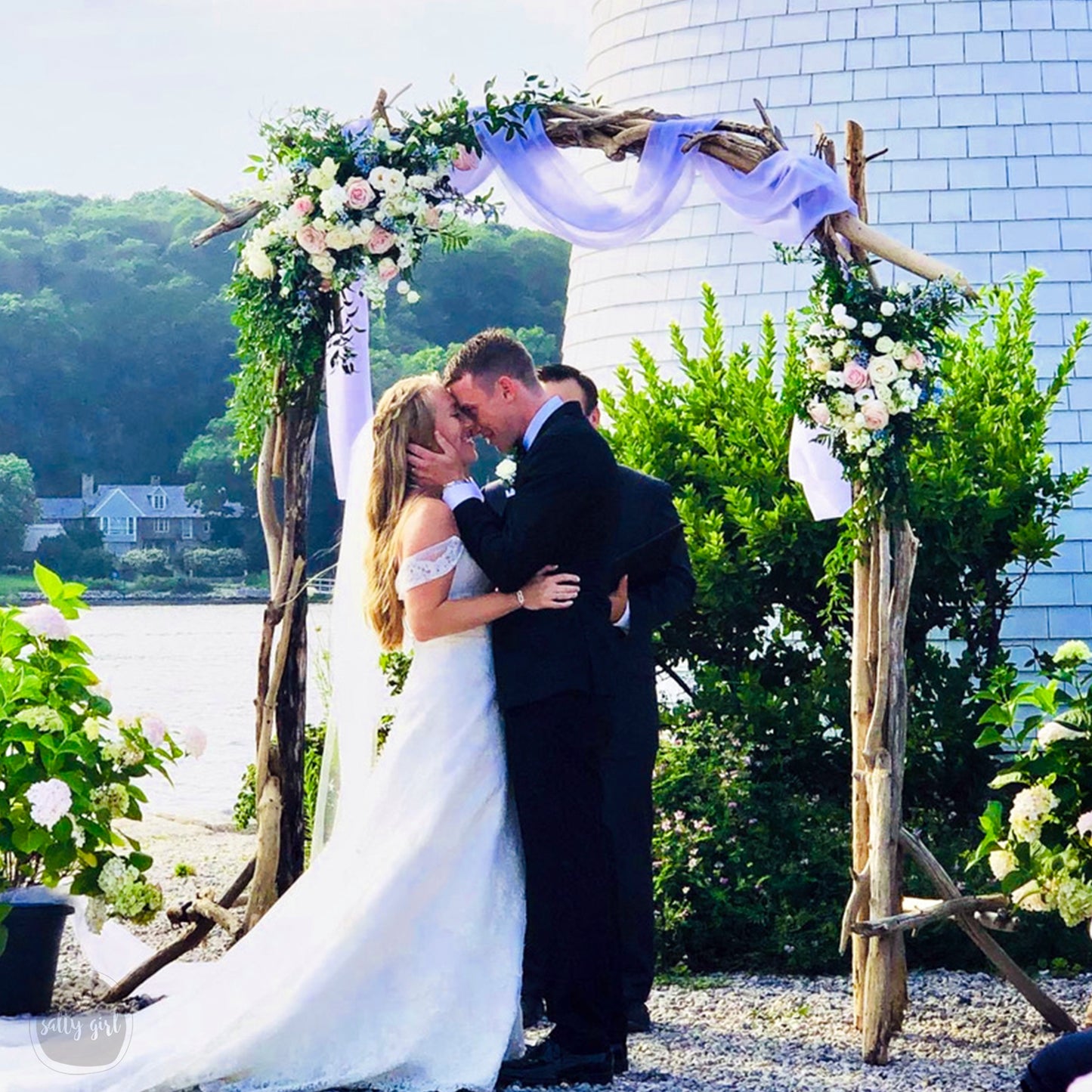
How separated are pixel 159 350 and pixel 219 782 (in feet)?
139

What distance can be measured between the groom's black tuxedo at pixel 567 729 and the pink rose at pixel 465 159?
138cm

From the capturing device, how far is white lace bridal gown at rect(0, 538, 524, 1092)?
14.1 ft

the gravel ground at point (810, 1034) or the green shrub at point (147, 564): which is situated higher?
the green shrub at point (147, 564)

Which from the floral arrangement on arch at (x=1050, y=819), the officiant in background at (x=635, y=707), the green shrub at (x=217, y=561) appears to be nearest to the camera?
the floral arrangement on arch at (x=1050, y=819)

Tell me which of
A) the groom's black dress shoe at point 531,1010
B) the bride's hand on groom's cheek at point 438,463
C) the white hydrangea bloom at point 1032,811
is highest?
the bride's hand on groom's cheek at point 438,463

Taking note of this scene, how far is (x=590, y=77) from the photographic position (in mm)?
10492

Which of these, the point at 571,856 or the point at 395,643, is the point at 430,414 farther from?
the point at 571,856

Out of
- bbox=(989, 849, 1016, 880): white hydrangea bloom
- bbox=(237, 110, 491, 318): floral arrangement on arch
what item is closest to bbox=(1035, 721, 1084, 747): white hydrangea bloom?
bbox=(989, 849, 1016, 880): white hydrangea bloom

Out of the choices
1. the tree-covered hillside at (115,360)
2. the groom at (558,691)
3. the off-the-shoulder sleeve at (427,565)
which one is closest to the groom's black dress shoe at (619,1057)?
the groom at (558,691)

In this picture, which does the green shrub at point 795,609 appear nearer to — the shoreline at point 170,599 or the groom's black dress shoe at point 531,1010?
the groom's black dress shoe at point 531,1010

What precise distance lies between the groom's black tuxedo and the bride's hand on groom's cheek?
10 cm

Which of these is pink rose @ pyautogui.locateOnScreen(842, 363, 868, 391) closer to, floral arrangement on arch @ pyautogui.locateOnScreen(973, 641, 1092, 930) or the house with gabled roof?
floral arrangement on arch @ pyautogui.locateOnScreen(973, 641, 1092, 930)

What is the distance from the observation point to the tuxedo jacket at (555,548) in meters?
4.34

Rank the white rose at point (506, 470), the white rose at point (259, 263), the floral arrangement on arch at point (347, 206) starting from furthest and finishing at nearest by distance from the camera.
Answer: the white rose at point (506, 470)
the white rose at point (259, 263)
the floral arrangement on arch at point (347, 206)
